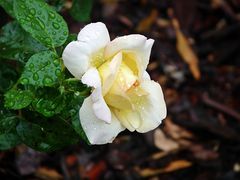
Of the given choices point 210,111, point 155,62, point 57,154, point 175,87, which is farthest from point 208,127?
point 57,154

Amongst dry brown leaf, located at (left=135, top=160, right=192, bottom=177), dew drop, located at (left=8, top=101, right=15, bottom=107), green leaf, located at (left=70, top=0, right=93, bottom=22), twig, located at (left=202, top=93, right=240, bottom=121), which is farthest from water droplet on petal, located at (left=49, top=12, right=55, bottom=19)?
twig, located at (left=202, top=93, right=240, bottom=121)

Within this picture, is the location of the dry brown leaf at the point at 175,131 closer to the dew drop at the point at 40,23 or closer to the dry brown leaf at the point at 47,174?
the dry brown leaf at the point at 47,174

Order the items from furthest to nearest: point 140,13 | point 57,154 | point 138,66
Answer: point 140,13
point 57,154
point 138,66

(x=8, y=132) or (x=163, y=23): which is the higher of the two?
(x=8, y=132)

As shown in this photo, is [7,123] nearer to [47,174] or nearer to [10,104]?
[10,104]

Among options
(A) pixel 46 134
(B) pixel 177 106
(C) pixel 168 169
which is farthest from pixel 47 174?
(A) pixel 46 134

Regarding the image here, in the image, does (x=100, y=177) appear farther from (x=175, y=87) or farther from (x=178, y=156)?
(x=175, y=87)

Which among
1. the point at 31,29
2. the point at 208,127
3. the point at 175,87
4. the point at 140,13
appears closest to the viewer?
the point at 31,29
